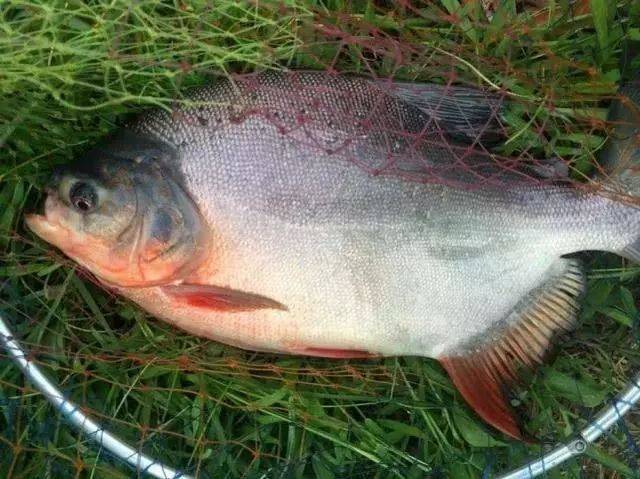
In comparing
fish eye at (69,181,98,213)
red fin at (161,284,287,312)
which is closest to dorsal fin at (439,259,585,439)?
red fin at (161,284,287,312)

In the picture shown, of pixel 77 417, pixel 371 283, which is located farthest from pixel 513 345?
pixel 77 417

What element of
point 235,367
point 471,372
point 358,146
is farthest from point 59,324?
point 471,372

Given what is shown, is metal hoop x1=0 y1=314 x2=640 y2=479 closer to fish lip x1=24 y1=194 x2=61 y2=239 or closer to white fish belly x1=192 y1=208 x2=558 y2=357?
fish lip x1=24 y1=194 x2=61 y2=239

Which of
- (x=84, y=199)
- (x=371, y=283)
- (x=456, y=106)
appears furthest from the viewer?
(x=456, y=106)

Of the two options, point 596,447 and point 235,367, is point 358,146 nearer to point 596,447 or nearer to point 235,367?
point 235,367

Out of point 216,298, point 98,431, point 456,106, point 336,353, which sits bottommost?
point 98,431

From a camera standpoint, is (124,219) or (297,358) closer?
(124,219)

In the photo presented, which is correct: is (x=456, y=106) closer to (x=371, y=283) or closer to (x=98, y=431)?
(x=371, y=283)
